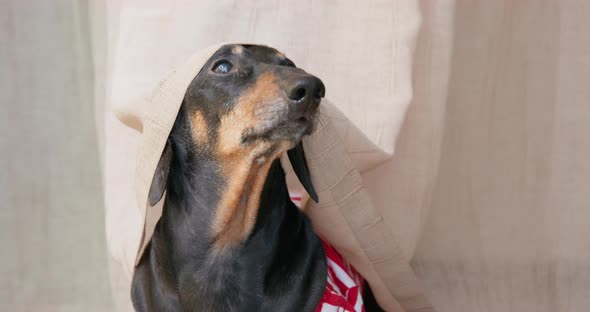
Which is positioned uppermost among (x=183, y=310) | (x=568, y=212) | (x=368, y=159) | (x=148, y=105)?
(x=148, y=105)

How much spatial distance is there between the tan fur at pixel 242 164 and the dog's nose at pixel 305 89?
0.13ft

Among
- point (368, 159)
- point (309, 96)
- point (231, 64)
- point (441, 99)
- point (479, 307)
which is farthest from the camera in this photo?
point (479, 307)

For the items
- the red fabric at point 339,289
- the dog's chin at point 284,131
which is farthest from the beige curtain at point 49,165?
the dog's chin at point 284,131

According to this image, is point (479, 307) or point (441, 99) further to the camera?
point (479, 307)

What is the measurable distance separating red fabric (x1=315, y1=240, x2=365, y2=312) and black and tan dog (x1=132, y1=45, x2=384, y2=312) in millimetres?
29

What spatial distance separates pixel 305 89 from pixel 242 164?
0.21 metres

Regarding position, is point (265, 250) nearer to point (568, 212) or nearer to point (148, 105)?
point (148, 105)

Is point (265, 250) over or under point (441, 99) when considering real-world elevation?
under

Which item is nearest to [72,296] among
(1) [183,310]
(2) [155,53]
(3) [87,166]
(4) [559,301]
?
(3) [87,166]

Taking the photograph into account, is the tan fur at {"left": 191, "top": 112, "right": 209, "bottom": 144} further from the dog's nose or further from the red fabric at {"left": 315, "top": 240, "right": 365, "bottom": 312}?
the red fabric at {"left": 315, "top": 240, "right": 365, "bottom": 312}

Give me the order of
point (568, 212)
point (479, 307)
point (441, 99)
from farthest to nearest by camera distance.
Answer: point (568, 212)
point (479, 307)
point (441, 99)

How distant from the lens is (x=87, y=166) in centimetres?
246

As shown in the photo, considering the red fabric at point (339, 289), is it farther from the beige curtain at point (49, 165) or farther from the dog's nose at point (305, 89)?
the beige curtain at point (49, 165)

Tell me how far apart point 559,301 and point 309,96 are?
143 centimetres
